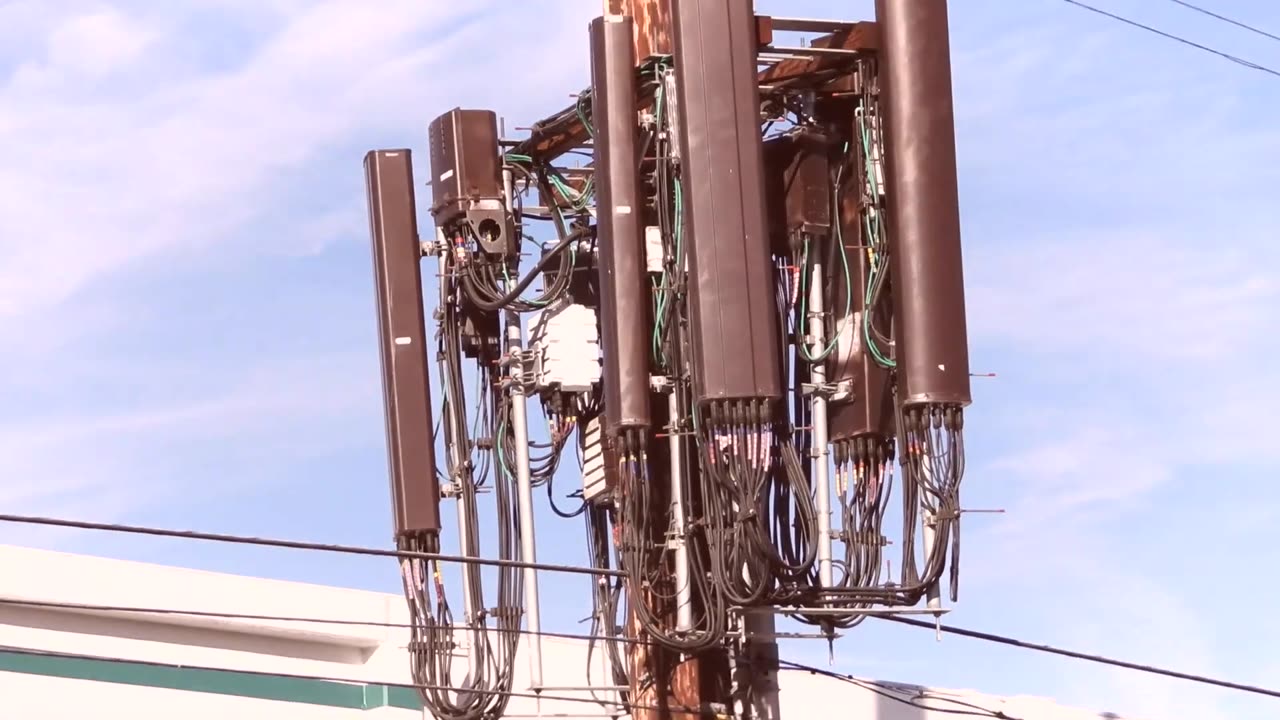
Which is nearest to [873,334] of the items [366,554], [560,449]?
[560,449]

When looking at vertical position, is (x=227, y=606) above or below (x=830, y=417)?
below

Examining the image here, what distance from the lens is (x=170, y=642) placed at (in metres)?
29.3

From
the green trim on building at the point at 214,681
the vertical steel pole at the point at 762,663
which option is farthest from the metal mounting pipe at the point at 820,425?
the green trim on building at the point at 214,681

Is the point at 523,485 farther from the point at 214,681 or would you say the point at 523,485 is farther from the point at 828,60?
the point at 214,681

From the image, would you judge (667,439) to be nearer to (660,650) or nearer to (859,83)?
(660,650)

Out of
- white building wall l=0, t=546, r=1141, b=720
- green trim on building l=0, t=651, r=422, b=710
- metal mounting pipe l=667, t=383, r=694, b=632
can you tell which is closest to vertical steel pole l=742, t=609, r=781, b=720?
metal mounting pipe l=667, t=383, r=694, b=632

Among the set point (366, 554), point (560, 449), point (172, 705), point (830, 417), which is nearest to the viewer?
point (366, 554)

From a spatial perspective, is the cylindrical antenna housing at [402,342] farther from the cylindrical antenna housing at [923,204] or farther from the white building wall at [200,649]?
the white building wall at [200,649]

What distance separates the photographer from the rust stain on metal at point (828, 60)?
16.5 m

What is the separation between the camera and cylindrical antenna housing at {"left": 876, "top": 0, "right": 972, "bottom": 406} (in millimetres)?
15977

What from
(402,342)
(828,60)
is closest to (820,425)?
(828,60)

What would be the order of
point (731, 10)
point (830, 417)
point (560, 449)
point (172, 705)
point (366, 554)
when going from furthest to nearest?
point (172, 705) < point (560, 449) < point (830, 417) < point (731, 10) < point (366, 554)

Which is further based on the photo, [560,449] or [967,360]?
[560,449]

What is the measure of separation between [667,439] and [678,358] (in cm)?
61
